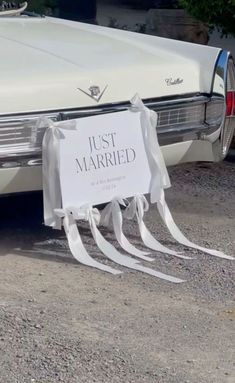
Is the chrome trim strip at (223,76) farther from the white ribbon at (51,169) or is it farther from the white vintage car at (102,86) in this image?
the white ribbon at (51,169)

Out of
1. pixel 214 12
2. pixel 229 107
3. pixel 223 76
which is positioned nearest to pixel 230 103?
pixel 229 107

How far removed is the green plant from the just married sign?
8.07 ft

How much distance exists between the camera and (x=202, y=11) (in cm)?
765

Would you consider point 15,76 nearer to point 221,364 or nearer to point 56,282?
point 56,282

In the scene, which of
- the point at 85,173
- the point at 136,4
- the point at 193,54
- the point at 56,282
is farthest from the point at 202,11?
the point at 136,4

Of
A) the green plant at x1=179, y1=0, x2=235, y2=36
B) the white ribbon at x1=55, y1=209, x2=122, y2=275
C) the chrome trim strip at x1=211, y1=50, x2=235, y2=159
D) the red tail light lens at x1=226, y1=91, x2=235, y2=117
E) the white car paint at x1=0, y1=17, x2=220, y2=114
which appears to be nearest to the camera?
the white car paint at x1=0, y1=17, x2=220, y2=114

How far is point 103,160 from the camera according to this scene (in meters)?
5.17

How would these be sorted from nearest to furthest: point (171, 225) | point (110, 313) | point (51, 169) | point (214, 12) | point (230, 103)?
point (110, 313), point (51, 169), point (171, 225), point (230, 103), point (214, 12)

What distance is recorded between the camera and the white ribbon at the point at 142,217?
5293 millimetres

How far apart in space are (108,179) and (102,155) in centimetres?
13

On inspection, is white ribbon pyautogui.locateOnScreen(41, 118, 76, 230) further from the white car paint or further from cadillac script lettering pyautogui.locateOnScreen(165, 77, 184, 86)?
cadillac script lettering pyautogui.locateOnScreen(165, 77, 184, 86)

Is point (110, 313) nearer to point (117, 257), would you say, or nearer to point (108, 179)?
point (117, 257)

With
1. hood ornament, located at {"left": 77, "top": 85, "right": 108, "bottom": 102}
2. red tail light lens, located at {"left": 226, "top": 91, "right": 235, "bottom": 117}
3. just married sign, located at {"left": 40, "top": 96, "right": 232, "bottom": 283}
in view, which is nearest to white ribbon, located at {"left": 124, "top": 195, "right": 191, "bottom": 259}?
just married sign, located at {"left": 40, "top": 96, "right": 232, "bottom": 283}

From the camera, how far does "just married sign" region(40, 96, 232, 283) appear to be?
4977 mm
